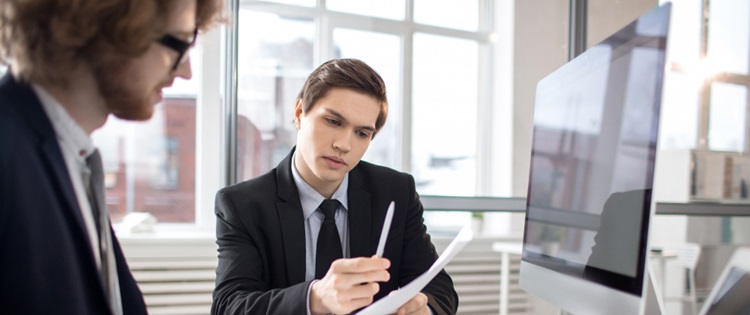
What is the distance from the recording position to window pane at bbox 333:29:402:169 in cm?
316

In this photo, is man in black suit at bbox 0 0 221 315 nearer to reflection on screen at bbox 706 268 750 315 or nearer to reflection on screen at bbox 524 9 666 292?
reflection on screen at bbox 524 9 666 292

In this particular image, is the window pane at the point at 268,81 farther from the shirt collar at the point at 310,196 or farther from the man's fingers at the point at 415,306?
the man's fingers at the point at 415,306

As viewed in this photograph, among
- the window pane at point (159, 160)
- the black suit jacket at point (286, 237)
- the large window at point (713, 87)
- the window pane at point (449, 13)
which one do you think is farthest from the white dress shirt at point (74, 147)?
the large window at point (713, 87)

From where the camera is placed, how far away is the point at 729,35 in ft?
12.2

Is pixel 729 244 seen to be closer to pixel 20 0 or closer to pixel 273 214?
pixel 273 214

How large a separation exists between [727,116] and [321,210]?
129 inches

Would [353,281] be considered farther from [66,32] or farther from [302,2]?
[302,2]

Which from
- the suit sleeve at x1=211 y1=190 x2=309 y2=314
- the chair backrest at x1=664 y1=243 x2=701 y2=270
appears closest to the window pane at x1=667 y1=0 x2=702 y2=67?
the chair backrest at x1=664 y1=243 x2=701 y2=270

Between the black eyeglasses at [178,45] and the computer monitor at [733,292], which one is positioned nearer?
the black eyeglasses at [178,45]

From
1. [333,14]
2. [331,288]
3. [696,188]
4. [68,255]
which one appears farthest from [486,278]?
[68,255]

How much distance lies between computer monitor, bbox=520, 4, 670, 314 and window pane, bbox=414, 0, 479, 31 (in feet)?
7.25

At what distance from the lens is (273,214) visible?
4.91 ft

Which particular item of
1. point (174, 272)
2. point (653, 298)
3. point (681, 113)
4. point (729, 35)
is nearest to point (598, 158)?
point (653, 298)

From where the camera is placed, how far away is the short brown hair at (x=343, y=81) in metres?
1.53
